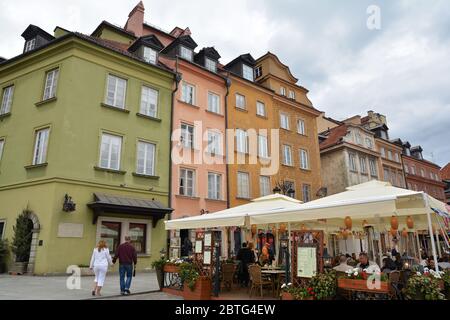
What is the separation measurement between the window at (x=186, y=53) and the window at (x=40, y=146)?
996cm

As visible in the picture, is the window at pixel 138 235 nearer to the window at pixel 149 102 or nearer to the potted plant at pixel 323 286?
the window at pixel 149 102

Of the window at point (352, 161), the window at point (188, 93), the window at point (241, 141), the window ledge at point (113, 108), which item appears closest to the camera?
the window ledge at point (113, 108)

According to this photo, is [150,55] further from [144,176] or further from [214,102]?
[144,176]

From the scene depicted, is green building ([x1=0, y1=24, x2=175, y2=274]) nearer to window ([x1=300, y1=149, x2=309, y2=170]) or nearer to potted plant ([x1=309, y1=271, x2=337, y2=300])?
potted plant ([x1=309, y1=271, x2=337, y2=300])

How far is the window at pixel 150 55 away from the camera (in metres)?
20.2

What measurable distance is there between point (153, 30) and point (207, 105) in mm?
8622

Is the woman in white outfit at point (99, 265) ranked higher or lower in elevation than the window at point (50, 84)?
lower

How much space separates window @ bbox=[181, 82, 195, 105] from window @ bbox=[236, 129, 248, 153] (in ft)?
13.1

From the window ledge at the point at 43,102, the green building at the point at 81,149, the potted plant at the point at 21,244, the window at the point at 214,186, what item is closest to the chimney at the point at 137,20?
the green building at the point at 81,149

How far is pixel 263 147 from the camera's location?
82.2ft

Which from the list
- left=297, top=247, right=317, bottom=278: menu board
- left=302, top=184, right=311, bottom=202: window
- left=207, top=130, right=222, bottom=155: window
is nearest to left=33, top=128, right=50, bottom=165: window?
left=207, top=130, right=222, bottom=155: window

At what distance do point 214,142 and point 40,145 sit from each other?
987cm
